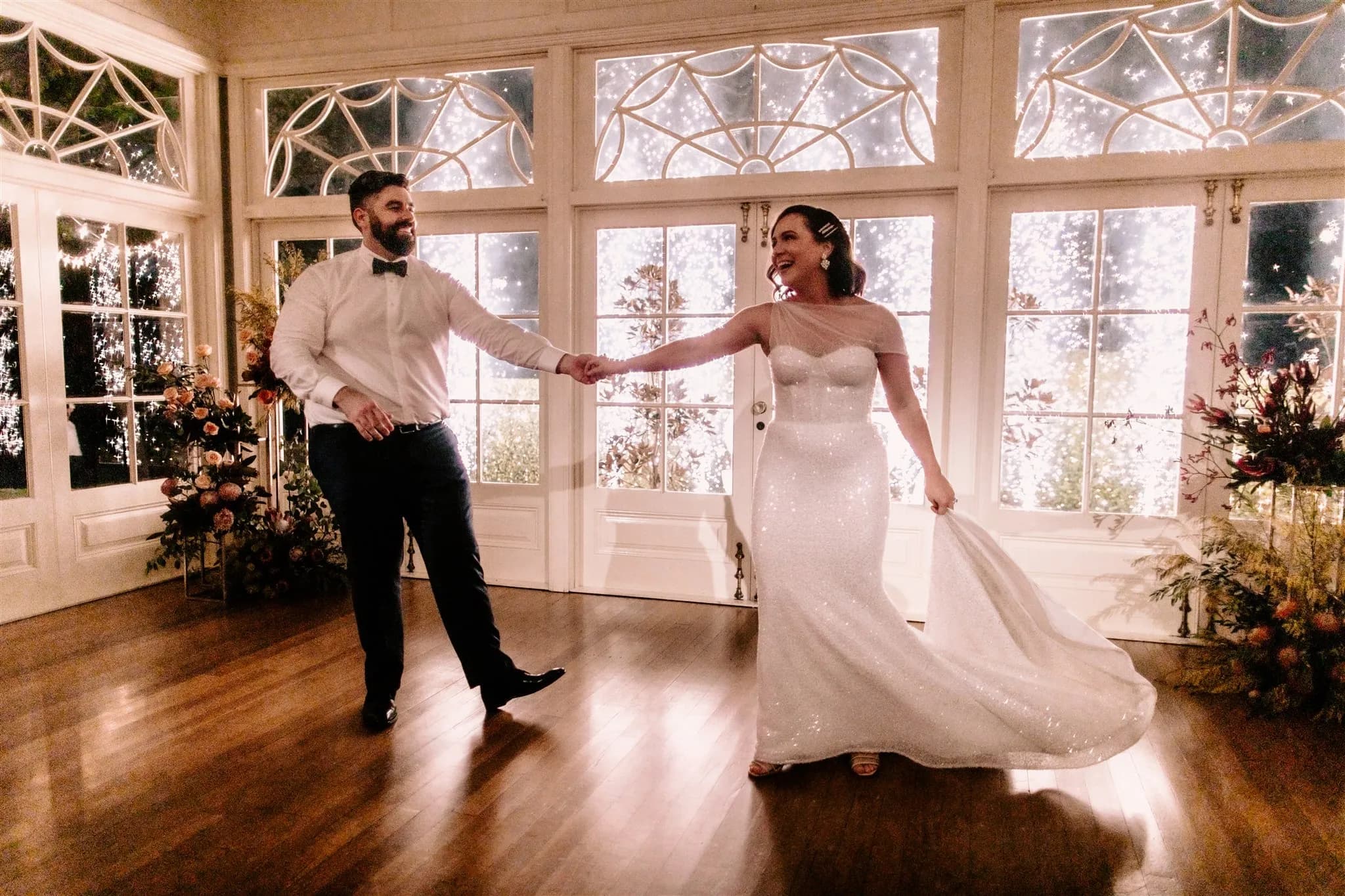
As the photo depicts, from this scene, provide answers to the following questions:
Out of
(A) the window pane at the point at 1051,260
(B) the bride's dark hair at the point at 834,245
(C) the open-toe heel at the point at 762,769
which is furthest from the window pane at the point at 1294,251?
(C) the open-toe heel at the point at 762,769

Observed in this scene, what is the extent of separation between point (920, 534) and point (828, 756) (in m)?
1.85

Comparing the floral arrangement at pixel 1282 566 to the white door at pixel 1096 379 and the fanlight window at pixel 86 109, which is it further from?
the fanlight window at pixel 86 109

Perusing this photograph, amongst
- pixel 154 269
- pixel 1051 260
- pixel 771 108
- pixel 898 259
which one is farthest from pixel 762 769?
pixel 154 269

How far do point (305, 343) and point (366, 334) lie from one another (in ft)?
0.62

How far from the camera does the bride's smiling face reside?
2.59m

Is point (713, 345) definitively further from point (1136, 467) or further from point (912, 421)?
point (1136, 467)

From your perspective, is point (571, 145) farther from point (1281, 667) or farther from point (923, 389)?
point (1281, 667)

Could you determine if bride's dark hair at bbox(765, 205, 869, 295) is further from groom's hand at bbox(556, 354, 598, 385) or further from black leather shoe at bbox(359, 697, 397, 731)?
black leather shoe at bbox(359, 697, 397, 731)

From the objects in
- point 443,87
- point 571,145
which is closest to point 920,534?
point 571,145

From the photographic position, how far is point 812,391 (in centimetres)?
265

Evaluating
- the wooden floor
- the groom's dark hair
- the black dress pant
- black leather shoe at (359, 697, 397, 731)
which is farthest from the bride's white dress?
the groom's dark hair

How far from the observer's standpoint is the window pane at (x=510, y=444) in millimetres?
4801

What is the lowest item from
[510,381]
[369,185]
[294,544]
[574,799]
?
[574,799]

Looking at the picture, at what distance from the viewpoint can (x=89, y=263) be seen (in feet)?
14.8
